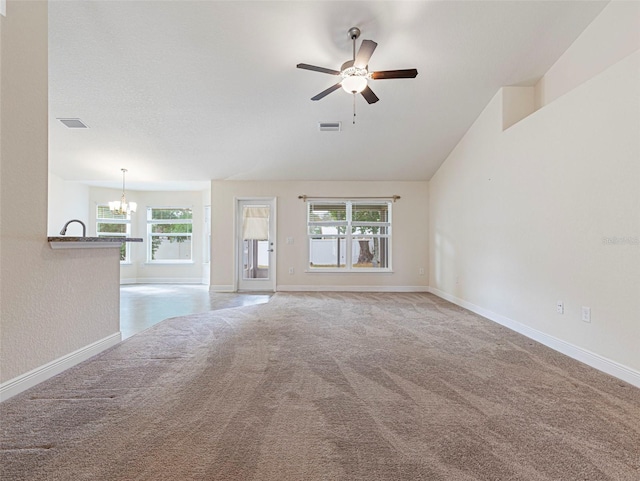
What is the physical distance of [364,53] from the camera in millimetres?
2689

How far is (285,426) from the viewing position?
1.63 m

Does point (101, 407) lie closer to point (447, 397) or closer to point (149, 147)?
point (447, 397)

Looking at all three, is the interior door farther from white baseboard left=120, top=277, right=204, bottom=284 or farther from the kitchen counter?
the kitchen counter

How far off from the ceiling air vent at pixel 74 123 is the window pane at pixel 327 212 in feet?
13.5

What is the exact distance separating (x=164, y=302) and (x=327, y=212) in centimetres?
363

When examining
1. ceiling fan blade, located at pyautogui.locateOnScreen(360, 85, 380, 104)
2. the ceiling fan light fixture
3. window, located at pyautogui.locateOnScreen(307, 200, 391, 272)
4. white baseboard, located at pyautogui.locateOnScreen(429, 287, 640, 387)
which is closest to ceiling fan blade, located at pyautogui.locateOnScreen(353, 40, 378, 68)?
the ceiling fan light fixture

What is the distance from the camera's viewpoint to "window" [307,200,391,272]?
6.68 meters

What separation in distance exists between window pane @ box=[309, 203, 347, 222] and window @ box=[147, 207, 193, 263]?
148 inches

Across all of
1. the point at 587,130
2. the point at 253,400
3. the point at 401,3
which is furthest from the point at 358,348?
the point at 401,3

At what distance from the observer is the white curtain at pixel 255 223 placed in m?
6.70

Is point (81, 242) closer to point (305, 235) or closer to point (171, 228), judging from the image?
point (305, 235)

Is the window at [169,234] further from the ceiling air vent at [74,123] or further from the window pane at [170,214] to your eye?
the ceiling air vent at [74,123]

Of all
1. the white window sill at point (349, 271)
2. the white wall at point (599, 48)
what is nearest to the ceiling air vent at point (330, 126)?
the white wall at point (599, 48)

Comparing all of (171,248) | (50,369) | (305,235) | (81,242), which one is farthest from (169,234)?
(50,369)
